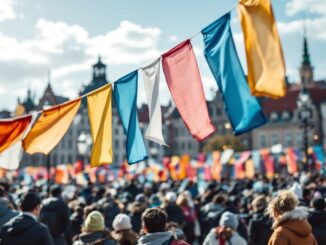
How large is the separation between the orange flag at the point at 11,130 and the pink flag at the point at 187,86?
2515 millimetres

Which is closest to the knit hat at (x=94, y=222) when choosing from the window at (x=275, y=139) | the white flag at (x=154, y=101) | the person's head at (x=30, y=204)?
the person's head at (x=30, y=204)

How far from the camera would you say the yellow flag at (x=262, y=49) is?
16.5ft

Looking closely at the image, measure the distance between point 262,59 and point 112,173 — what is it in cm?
3171

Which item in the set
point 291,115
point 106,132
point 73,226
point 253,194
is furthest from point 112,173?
point 291,115

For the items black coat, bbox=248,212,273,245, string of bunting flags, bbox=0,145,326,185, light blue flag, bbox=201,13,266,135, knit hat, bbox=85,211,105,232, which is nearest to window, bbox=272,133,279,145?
string of bunting flags, bbox=0,145,326,185

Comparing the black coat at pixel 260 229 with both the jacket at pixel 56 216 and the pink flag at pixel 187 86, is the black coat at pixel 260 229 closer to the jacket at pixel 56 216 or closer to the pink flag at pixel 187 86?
the pink flag at pixel 187 86

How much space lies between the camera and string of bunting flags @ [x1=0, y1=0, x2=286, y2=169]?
5.30 meters

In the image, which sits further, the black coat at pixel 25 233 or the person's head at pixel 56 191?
the person's head at pixel 56 191

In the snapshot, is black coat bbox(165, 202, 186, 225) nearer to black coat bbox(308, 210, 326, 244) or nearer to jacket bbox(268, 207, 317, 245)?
black coat bbox(308, 210, 326, 244)

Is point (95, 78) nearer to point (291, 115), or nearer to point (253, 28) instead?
point (291, 115)

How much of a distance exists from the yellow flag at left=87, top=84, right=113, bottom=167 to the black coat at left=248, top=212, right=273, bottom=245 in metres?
2.45

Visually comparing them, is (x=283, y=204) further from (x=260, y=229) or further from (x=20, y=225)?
(x=260, y=229)

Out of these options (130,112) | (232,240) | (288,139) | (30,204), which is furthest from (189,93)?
(288,139)

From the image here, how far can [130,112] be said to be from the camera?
736 cm
